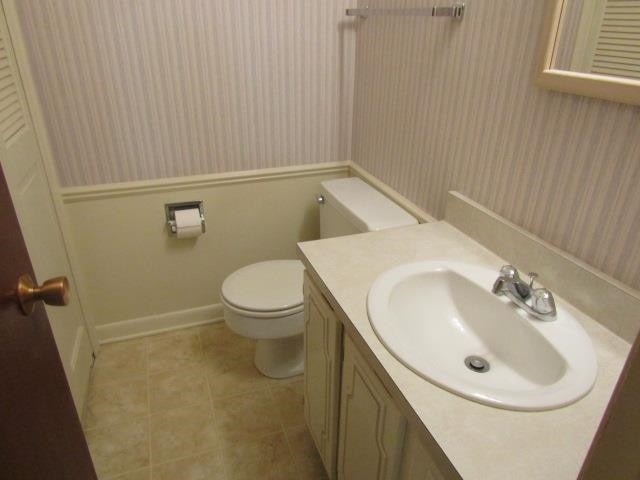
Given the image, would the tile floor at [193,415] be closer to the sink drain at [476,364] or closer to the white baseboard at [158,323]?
the white baseboard at [158,323]

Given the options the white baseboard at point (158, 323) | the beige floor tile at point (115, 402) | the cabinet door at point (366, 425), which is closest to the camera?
the cabinet door at point (366, 425)

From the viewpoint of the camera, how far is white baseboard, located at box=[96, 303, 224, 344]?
2115 millimetres

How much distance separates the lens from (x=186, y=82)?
5.80 feet

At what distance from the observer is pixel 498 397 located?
A: 0.77 m

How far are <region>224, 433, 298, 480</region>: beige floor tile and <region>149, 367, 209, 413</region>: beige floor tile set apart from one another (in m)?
0.29

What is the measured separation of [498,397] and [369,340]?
259 millimetres

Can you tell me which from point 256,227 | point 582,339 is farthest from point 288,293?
point 582,339

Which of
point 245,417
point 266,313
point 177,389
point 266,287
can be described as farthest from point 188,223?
point 245,417

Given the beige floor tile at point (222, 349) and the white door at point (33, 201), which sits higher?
the white door at point (33, 201)

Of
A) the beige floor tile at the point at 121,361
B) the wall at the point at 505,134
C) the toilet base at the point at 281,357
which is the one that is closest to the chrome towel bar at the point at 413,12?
the wall at the point at 505,134

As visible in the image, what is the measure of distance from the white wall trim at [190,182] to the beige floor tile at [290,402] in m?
0.89

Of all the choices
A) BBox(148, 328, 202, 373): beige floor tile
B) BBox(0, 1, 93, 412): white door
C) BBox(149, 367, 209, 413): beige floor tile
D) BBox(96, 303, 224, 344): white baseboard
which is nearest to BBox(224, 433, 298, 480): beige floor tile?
BBox(149, 367, 209, 413): beige floor tile

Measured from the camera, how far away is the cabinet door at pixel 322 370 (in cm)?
118

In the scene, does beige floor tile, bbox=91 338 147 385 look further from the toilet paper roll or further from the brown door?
the brown door
